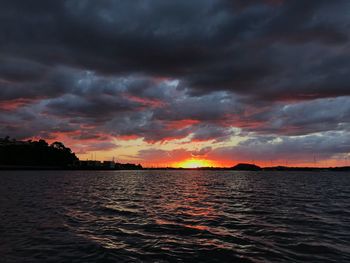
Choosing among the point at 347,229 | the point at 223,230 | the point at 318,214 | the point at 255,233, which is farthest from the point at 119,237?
the point at 318,214

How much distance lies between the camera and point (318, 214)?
30000mm

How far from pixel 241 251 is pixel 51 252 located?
405 inches

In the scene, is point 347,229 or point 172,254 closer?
point 172,254

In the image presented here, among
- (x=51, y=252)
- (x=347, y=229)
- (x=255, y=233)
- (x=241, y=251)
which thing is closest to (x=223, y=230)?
(x=255, y=233)

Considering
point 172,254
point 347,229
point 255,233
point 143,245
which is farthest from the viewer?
point 347,229

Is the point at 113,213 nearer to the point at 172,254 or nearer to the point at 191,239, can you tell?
the point at 191,239

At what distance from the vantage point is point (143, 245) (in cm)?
1736

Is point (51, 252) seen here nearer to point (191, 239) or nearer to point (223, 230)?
point (191, 239)

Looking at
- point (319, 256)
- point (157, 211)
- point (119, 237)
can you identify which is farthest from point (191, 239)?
point (157, 211)

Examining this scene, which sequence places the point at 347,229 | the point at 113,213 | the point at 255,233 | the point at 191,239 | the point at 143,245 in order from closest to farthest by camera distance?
the point at 143,245
the point at 191,239
the point at 255,233
the point at 347,229
the point at 113,213

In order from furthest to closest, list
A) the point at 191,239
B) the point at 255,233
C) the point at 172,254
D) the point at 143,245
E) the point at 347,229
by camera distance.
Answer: the point at 347,229, the point at 255,233, the point at 191,239, the point at 143,245, the point at 172,254

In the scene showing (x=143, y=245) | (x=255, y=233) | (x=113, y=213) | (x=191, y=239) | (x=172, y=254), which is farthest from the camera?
(x=113, y=213)

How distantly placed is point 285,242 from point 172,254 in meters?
7.47

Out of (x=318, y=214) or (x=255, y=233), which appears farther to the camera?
(x=318, y=214)
